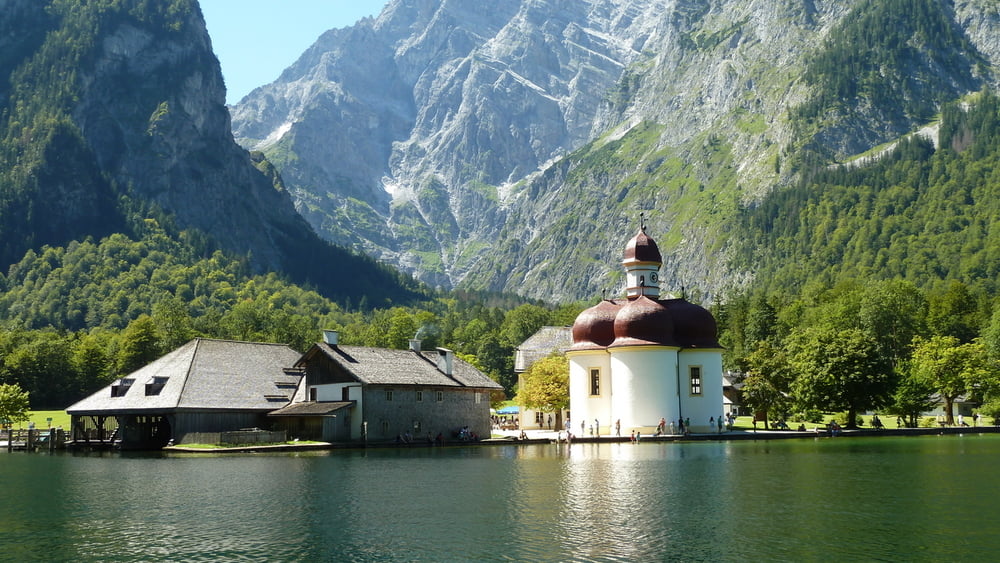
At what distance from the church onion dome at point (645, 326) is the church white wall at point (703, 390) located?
2.52m

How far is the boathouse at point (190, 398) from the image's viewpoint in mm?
78000

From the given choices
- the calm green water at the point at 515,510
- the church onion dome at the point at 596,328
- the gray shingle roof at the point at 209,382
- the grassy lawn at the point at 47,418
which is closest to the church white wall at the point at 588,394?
the church onion dome at the point at 596,328

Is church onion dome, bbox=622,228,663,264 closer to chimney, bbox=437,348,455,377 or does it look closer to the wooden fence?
chimney, bbox=437,348,455,377

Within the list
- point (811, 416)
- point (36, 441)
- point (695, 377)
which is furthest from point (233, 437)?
point (811, 416)

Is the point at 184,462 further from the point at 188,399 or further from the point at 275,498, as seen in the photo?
the point at 275,498

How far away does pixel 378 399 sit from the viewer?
273ft

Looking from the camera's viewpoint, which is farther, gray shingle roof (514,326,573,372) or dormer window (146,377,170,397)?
gray shingle roof (514,326,573,372)

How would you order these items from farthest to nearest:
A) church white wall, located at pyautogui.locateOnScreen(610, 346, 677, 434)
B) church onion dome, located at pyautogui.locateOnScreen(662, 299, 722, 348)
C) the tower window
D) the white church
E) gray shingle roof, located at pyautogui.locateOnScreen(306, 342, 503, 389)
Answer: church onion dome, located at pyautogui.locateOnScreen(662, 299, 722, 348) → the tower window → the white church → church white wall, located at pyautogui.locateOnScreen(610, 346, 677, 434) → gray shingle roof, located at pyautogui.locateOnScreen(306, 342, 503, 389)

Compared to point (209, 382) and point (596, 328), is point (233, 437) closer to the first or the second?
point (209, 382)

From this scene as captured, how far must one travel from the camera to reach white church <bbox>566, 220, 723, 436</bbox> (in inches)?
3465

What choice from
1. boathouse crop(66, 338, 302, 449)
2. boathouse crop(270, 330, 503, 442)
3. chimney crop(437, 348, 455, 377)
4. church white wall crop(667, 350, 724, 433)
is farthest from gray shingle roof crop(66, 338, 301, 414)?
church white wall crop(667, 350, 724, 433)

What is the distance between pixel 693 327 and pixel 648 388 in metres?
7.97

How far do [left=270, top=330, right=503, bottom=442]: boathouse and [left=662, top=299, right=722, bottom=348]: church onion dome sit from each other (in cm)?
1935

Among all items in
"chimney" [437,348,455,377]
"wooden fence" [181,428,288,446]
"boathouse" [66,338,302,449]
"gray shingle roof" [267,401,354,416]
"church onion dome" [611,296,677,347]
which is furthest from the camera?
"chimney" [437,348,455,377]
